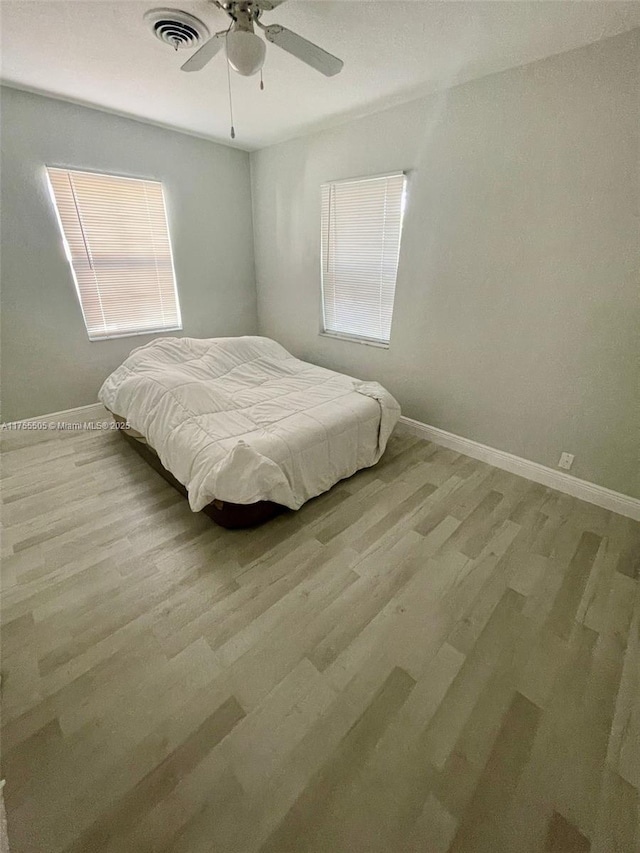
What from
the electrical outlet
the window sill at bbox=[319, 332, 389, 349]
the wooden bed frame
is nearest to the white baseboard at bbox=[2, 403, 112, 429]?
the wooden bed frame

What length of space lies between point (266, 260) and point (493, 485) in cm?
344

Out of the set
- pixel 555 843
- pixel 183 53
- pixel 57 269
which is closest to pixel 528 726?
pixel 555 843

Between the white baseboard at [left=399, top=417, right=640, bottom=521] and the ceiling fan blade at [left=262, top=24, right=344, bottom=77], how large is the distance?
93.4 inches

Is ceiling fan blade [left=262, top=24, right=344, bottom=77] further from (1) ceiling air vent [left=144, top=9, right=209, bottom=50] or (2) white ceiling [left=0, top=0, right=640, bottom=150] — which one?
(1) ceiling air vent [left=144, top=9, right=209, bottom=50]

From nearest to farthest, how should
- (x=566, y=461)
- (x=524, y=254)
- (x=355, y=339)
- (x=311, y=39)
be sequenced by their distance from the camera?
(x=311, y=39), (x=524, y=254), (x=566, y=461), (x=355, y=339)

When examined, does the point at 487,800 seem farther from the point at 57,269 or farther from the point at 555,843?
the point at 57,269

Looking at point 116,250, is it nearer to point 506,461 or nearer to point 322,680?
point 322,680

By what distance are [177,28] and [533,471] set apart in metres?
3.29

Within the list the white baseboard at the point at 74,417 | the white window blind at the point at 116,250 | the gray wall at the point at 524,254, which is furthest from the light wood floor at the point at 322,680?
the white window blind at the point at 116,250

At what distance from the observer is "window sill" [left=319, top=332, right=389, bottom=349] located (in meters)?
3.21

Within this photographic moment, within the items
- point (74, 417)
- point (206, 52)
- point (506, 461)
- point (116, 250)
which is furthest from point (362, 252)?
point (74, 417)

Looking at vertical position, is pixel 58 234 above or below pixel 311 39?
below

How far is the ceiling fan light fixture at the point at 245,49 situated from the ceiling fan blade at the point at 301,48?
11 cm

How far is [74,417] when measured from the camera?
3.23 metres
